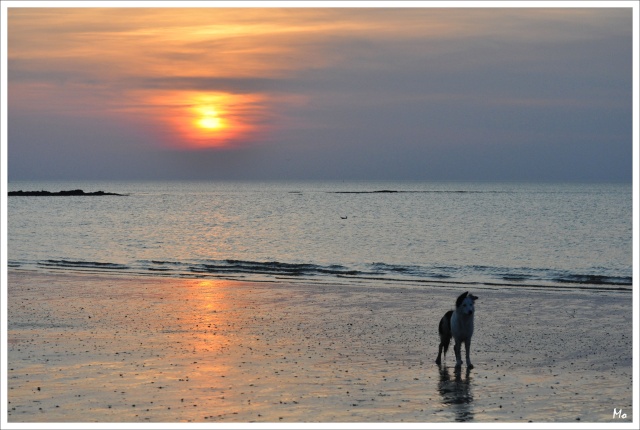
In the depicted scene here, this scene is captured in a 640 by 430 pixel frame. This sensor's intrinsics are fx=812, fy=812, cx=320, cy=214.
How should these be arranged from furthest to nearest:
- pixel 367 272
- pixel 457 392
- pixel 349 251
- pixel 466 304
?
pixel 349 251
pixel 367 272
pixel 466 304
pixel 457 392

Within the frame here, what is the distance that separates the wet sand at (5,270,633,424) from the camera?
10.0m

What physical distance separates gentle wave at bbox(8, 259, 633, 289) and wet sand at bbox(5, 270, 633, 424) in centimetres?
713

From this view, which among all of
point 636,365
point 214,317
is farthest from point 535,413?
point 214,317

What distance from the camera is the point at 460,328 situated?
12766mm

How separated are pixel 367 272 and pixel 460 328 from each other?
65.4 ft

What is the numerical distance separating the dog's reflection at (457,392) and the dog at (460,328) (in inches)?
12.9

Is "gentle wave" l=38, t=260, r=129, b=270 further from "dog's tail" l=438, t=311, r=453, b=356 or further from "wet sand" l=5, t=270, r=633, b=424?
"dog's tail" l=438, t=311, r=453, b=356

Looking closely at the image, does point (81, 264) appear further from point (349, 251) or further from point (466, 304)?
point (466, 304)

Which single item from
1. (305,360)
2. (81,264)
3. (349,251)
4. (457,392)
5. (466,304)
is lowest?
(457,392)

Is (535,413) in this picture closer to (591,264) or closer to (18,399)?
(18,399)

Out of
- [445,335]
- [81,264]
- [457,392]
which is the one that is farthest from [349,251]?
[457,392]

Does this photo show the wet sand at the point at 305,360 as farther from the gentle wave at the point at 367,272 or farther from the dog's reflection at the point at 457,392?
the gentle wave at the point at 367,272

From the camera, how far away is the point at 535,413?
32.6 ft

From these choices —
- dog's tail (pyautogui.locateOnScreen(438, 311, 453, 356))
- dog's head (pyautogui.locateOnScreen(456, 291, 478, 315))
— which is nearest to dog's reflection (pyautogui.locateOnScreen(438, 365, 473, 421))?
dog's tail (pyautogui.locateOnScreen(438, 311, 453, 356))
